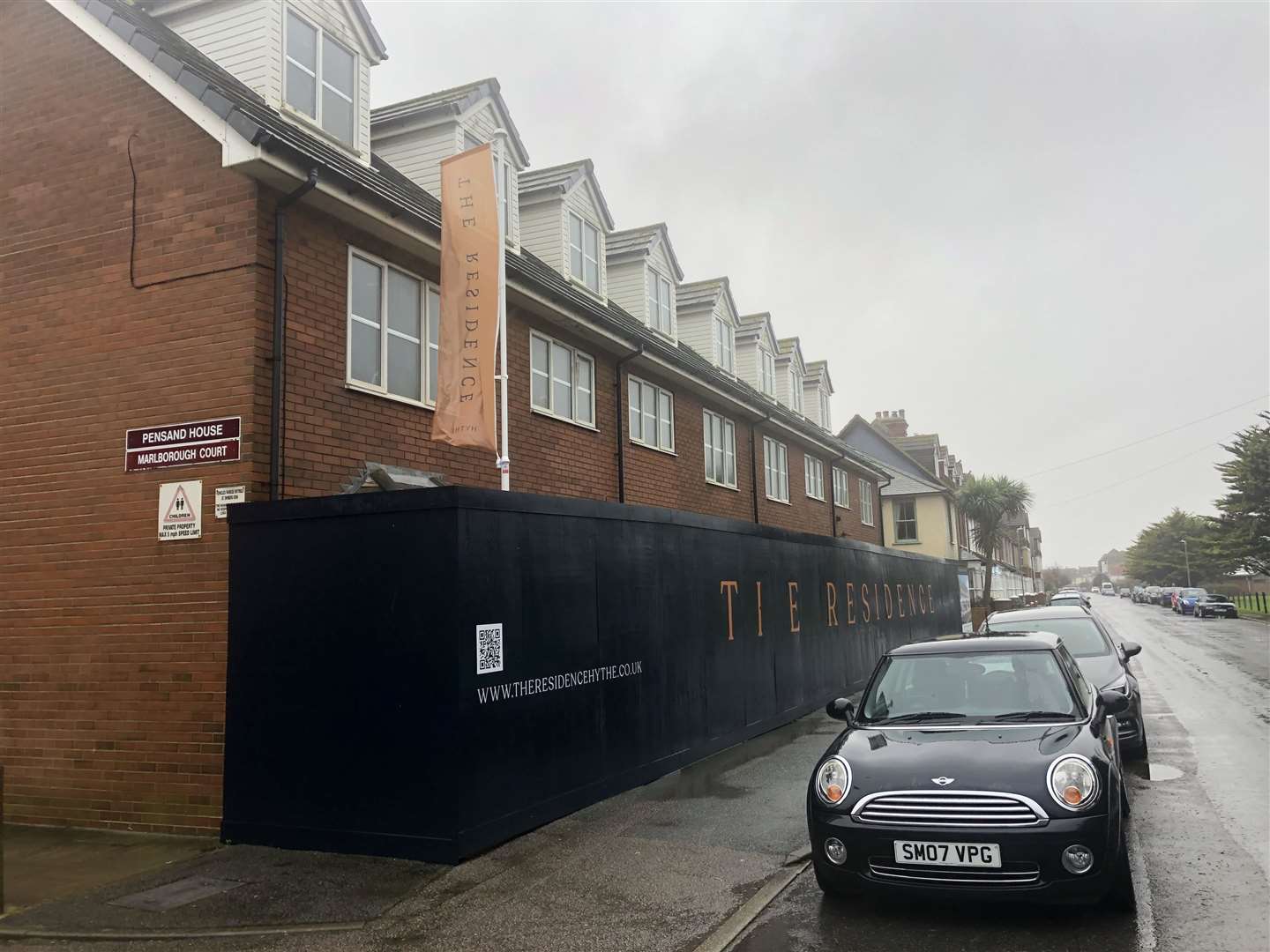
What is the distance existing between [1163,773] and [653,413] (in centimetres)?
909

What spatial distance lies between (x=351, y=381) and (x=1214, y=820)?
784cm

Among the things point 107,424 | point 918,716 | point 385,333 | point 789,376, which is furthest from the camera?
point 789,376

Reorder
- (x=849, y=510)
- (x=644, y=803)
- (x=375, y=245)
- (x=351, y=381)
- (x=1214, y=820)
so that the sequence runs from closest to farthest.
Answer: (x=1214, y=820), (x=644, y=803), (x=351, y=381), (x=375, y=245), (x=849, y=510)

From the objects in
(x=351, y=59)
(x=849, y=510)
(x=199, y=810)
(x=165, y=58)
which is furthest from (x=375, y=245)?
(x=849, y=510)

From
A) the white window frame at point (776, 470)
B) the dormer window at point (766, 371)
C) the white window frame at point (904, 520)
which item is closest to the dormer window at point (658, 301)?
the white window frame at point (776, 470)

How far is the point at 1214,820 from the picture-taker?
6688mm

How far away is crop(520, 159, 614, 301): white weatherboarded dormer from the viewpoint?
47.4 ft

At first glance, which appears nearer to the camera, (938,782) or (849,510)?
(938,782)

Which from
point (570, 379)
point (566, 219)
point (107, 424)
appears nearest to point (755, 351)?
point (566, 219)

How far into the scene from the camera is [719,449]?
18.1 meters

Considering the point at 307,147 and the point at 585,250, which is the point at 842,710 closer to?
the point at 307,147

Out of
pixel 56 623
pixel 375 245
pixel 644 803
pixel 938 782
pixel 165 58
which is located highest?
pixel 165 58

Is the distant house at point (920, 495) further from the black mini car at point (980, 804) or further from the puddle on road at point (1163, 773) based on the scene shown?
the black mini car at point (980, 804)

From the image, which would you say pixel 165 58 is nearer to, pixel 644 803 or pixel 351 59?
pixel 351 59
